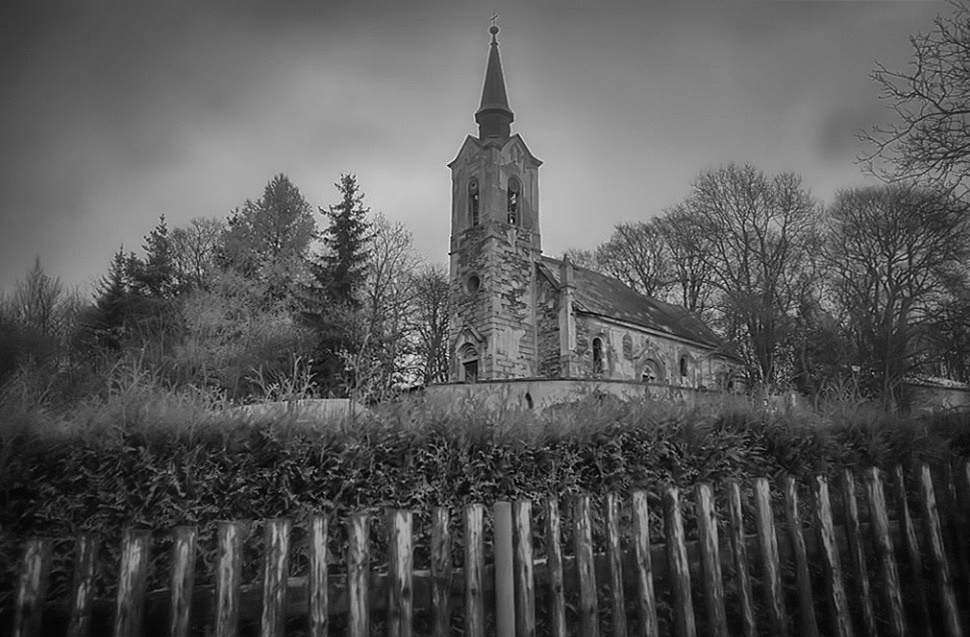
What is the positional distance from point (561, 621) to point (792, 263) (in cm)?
2738

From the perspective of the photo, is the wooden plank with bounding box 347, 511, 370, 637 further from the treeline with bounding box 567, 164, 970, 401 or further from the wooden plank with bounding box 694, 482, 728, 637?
the treeline with bounding box 567, 164, 970, 401

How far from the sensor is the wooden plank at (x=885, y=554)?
11.9 feet

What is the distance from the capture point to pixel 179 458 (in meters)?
4.11

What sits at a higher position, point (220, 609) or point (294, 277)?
point (294, 277)

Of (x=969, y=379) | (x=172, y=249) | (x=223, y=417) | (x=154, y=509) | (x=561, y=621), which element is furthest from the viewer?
(x=172, y=249)

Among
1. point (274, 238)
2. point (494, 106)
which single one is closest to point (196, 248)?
point (274, 238)

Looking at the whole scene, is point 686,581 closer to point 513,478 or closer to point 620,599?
point 620,599

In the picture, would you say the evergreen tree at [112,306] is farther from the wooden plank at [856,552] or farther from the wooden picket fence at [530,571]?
the wooden plank at [856,552]

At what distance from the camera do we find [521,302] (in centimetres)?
3011

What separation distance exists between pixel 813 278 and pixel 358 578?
27687 mm

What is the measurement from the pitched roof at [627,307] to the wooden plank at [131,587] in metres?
27.3

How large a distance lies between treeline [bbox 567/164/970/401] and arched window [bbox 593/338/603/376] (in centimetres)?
585

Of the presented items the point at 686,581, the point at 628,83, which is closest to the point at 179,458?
the point at 686,581

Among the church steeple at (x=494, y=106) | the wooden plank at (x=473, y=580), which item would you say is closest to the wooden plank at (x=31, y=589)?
the wooden plank at (x=473, y=580)
